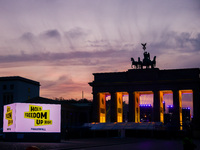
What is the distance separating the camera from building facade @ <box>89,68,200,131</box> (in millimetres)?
98688

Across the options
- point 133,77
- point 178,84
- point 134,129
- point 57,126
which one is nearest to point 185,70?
point 178,84

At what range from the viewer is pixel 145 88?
103m

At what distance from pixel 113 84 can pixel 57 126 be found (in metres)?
55.5

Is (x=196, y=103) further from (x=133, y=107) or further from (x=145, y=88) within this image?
A: (x=133, y=107)

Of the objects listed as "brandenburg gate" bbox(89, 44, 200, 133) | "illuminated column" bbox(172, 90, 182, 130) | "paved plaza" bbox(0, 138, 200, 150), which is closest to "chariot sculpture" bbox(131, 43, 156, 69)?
"brandenburg gate" bbox(89, 44, 200, 133)

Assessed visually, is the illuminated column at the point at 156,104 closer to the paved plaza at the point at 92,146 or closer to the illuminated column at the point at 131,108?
the illuminated column at the point at 131,108

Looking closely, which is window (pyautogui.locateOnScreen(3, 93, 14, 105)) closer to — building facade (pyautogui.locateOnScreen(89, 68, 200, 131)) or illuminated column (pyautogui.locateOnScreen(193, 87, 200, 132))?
building facade (pyautogui.locateOnScreen(89, 68, 200, 131))

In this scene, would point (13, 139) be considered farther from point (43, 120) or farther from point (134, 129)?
point (134, 129)

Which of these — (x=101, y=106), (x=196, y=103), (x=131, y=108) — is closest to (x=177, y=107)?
(x=196, y=103)

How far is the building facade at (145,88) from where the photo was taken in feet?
324

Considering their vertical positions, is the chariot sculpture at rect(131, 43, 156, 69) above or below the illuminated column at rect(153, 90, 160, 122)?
above

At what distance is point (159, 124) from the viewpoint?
88500 mm

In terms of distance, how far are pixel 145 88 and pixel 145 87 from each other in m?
0.29

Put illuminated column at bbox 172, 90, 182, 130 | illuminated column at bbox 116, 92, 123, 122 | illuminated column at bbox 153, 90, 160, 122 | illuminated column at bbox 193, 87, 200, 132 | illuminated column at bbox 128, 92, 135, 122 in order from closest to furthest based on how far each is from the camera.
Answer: illuminated column at bbox 193, 87, 200, 132 < illuminated column at bbox 172, 90, 182, 130 < illuminated column at bbox 153, 90, 160, 122 < illuminated column at bbox 128, 92, 135, 122 < illuminated column at bbox 116, 92, 123, 122
